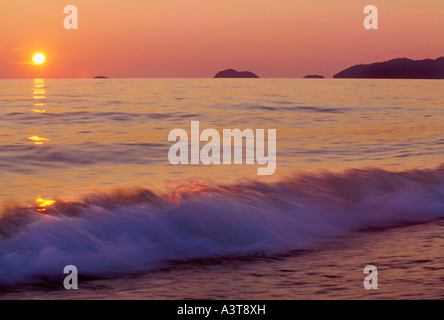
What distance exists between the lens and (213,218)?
729 cm

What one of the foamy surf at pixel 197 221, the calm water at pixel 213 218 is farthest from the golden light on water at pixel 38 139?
the foamy surf at pixel 197 221

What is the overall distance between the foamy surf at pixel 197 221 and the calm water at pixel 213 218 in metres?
0.02

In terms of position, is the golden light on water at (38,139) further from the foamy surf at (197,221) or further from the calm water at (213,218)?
the foamy surf at (197,221)

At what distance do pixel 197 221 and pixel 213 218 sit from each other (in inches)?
9.7

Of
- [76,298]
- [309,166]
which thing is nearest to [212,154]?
[309,166]

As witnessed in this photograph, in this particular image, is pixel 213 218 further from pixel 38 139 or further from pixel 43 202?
pixel 38 139

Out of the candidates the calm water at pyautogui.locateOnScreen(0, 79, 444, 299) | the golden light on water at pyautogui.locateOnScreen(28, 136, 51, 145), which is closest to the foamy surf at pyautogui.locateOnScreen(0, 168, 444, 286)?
the calm water at pyautogui.locateOnScreen(0, 79, 444, 299)

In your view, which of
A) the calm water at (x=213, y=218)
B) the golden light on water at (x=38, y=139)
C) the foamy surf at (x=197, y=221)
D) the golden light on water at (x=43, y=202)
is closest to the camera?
the calm water at (x=213, y=218)

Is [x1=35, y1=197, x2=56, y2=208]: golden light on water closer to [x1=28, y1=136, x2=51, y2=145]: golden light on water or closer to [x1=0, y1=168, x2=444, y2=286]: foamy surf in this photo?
[x1=0, y1=168, x2=444, y2=286]: foamy surf

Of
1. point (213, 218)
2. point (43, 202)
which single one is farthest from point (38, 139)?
point (213, 218)

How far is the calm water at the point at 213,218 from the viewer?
17.2 feet

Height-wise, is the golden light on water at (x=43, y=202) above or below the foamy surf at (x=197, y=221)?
above

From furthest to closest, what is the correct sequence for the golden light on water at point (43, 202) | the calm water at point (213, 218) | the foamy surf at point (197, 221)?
1. the golden light on water at point (43, 202)
2. the foamy surf at point (197, 221)
3. the calm water at point (213, 218)
